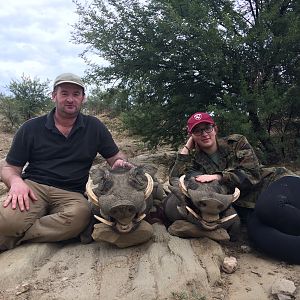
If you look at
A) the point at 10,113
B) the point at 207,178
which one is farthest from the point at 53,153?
the point at 10,113

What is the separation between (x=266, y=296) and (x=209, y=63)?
434 centimetres

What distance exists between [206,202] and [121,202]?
736 mm

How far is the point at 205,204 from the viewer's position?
12.8 feet

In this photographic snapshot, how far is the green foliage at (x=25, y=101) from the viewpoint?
1290 cm

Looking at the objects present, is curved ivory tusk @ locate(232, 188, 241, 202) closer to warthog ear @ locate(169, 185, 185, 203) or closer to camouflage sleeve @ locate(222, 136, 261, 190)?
camouflage sleeve @ locate(222, 136, 261, 190)

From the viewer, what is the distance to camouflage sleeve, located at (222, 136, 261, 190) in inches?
167

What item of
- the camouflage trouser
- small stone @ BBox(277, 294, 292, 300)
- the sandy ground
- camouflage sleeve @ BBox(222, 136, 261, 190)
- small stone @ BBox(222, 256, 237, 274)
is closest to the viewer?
small stone @ BBox(277, 294, 292, 300)

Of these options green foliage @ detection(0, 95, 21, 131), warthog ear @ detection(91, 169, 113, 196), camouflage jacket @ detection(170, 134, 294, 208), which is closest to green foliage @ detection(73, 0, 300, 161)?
camouflage jacket @ detection(170, 134, 294, 208)

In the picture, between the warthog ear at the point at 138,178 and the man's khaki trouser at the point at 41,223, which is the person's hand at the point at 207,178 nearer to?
the warthog ear at the point at 138,178

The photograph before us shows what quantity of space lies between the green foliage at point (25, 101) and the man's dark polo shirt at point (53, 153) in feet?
28.1

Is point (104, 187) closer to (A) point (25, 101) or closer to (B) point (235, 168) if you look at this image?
(B) point (235, 168)

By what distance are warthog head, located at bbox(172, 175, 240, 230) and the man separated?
71 cm

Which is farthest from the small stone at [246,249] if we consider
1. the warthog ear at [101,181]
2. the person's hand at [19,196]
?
the person's hand at [19,196]

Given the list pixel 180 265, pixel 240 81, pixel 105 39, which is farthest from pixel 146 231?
pixel 105 39
